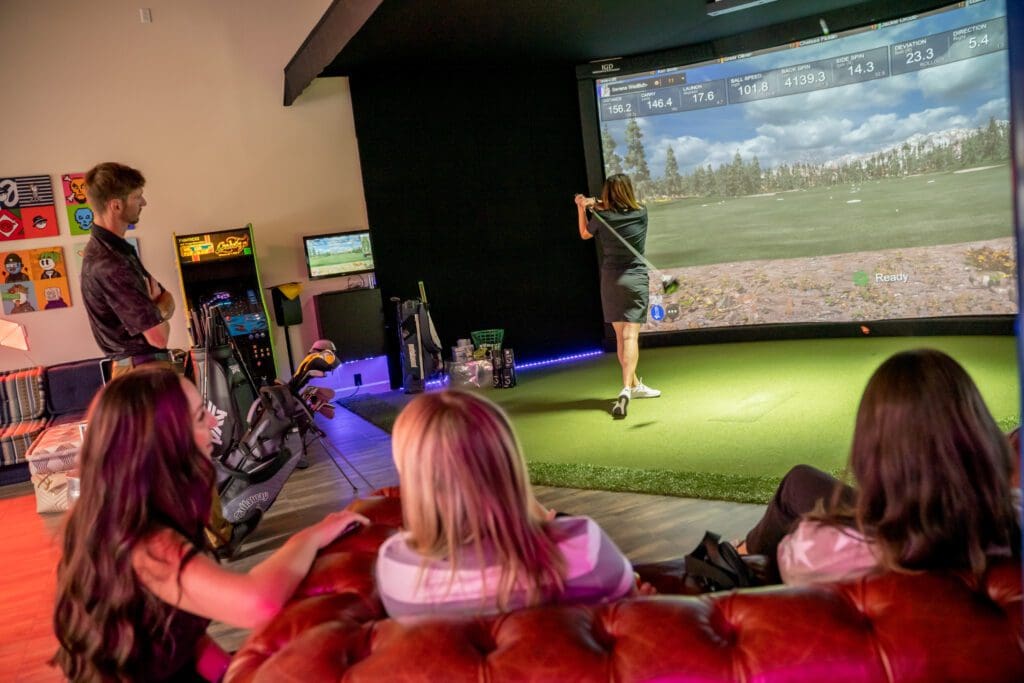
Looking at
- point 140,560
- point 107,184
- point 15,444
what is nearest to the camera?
point 140,560

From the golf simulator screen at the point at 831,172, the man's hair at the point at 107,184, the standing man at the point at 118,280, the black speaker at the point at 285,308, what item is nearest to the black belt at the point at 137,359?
the standing man at the point at 118,280

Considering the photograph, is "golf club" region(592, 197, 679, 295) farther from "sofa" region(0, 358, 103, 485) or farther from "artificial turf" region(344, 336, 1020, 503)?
"sofa" region(0, 358, 103, 485)

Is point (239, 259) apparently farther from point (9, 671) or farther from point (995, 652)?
point (995, 652)

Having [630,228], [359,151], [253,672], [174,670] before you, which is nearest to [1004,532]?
[253,672]

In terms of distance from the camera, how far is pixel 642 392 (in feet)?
21.1

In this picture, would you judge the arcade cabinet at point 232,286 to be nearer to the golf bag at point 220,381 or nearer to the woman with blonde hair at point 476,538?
the golf bag at point 220,381

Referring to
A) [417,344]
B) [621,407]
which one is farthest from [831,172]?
[417,344]

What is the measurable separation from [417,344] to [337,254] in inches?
46.9

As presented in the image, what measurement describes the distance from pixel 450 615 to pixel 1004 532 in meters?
0.98

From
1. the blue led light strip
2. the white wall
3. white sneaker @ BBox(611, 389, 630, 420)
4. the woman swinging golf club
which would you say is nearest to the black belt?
white sneaker @ BBox(611, 389, 630, 420)

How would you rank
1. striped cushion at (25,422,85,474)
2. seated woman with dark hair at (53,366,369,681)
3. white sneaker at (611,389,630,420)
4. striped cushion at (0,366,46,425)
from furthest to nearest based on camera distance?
striped cushion at (0,366,46,425)
white sneaker at (611,389,630,420)
striped cushion at (25,422,85,474)
seated woman with dark hair at (53,366,369,681)

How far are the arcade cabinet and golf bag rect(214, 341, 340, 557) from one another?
9.76 ft

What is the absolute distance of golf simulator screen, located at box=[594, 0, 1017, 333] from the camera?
6859 millimetres

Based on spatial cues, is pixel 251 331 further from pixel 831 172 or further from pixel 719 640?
pixel 719 640
